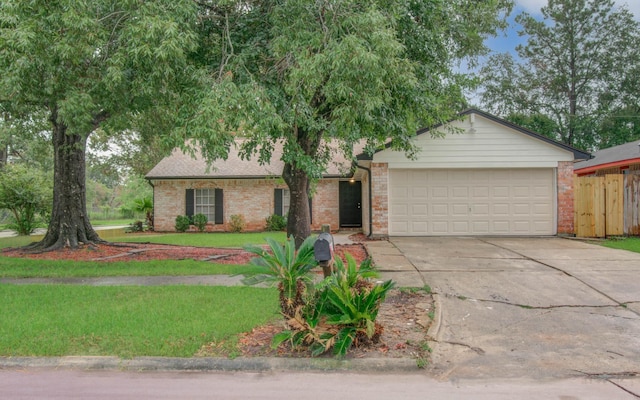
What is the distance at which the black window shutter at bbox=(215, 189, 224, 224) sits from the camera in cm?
1953

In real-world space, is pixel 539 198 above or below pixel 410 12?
below

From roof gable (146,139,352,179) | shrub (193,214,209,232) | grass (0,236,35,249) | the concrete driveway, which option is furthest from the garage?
grass (0,236,35,249)

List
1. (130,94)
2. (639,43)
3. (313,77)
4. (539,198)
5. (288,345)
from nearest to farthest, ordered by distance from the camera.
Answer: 1. (288,345)
2. (313,77)
3. (130,94)
4. (539,198)
5. (639,43)

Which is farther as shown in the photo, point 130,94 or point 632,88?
point 632,88

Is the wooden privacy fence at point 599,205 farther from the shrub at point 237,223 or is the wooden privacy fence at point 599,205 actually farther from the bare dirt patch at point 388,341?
the shrub at point 237,223

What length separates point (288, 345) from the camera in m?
4.53

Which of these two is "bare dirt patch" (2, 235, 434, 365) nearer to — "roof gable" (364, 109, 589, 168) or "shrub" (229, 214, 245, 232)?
"roof gable" (364, 109, 589, 168)

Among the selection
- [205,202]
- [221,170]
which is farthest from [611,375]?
[205,202]

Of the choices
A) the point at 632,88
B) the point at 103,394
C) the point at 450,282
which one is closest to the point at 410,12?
the point at 450,282

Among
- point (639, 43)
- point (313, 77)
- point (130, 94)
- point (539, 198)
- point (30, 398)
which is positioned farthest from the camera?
point (639, 43)

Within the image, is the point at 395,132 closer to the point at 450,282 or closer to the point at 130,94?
the point at 450,282

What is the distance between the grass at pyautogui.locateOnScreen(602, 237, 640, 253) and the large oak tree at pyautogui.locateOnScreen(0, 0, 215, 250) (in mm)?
10817

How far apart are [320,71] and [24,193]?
588 inches

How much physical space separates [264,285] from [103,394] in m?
3.98
